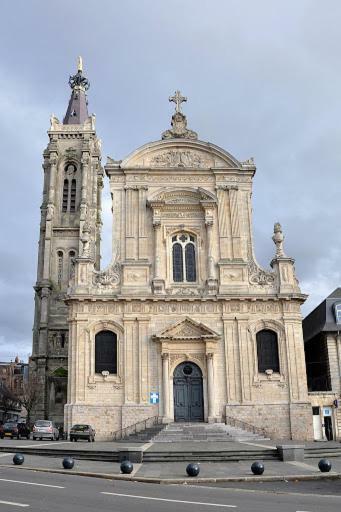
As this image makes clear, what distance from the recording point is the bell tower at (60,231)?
54156 millimetres

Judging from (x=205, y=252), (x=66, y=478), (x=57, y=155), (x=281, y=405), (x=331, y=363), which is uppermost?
(x=57, y=155)

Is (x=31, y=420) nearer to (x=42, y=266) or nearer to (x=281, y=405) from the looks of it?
(x=42, y=266)

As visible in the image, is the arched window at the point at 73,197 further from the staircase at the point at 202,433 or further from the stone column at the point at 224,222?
the staircase at the point at 202,433

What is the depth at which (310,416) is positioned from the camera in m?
30.6

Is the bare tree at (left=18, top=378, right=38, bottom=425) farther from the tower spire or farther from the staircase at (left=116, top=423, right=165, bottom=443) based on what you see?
the tower spire

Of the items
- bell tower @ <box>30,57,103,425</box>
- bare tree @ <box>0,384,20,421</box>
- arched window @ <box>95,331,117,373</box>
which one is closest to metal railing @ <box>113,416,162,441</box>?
arched window @ <box>95,331,117,373</box>

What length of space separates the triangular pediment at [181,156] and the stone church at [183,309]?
0.07m

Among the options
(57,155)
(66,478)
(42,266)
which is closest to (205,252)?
(66,478)

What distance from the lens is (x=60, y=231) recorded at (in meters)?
61.2

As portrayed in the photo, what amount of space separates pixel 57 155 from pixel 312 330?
1581 inches

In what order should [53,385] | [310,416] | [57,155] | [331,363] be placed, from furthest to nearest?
[57,155] → [53,385] → [331,363] → [310,416]

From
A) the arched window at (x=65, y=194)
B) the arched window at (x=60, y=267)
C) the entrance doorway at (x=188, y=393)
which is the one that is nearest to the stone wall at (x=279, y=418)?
the entrance doorway at (x=188, y=393)

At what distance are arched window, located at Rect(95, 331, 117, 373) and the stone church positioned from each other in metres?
0.06

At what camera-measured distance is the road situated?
10.3 m
